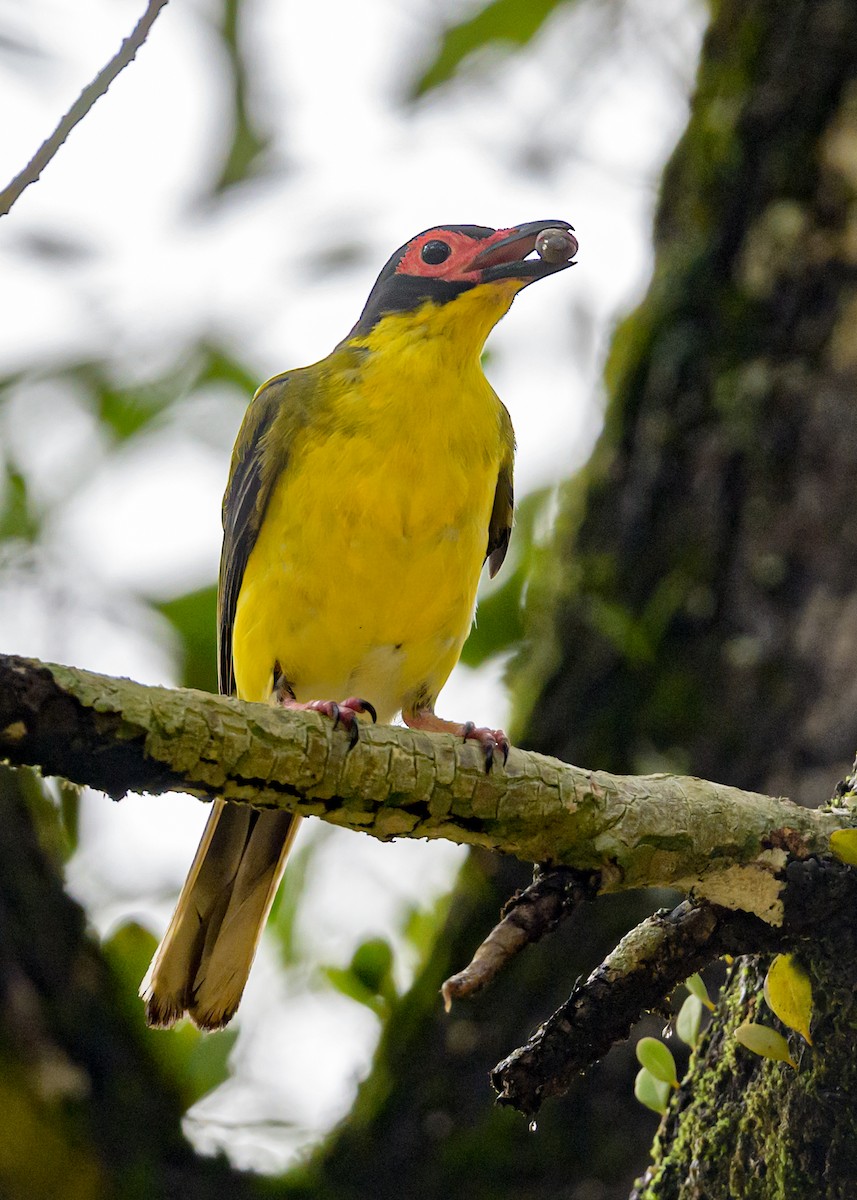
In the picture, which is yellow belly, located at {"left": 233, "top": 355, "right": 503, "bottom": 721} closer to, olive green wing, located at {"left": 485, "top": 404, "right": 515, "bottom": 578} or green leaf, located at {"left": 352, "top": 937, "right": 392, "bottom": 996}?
olive green wing, located at {"left": 485, "top": 404, "right": 515, "bottom": 578}

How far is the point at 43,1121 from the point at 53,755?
1.83m

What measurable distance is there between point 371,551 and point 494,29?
9.67 ft

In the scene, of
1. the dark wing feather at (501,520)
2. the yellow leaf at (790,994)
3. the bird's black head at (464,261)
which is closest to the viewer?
the yellow leaf at (790,994)

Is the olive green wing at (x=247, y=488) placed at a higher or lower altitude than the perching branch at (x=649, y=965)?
higher

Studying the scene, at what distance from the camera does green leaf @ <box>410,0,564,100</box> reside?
5594mm

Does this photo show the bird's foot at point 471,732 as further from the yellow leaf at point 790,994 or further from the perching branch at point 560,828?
the yellow leaf at point 790,994

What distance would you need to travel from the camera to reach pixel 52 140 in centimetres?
208

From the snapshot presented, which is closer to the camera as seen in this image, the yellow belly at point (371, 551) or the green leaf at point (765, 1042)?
the green leaf at point (765, 1042)

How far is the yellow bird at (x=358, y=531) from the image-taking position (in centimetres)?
368

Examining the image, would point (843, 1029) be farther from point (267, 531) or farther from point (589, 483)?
point (589, 483)

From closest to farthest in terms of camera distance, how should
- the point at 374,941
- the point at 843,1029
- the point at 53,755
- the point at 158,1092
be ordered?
the point at 53,755
the point at 843,1029
the point at 158,1092
the point at 374,941

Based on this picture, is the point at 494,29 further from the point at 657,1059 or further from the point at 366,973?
the point at 657,1059

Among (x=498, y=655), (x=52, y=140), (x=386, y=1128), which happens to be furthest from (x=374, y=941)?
(x=52, y=140)

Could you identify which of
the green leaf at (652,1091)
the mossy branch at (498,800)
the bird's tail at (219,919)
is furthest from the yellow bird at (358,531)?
the mossy branch at (498,800)
